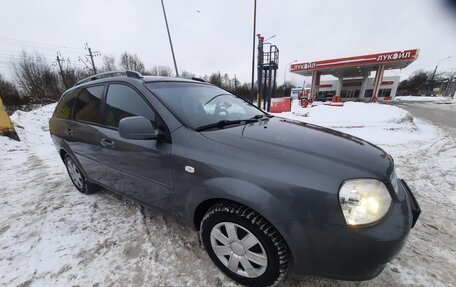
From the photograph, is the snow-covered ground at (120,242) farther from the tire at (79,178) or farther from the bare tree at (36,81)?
the bare tree at (36,81)

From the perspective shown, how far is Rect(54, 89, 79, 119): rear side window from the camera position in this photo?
10.0 ft

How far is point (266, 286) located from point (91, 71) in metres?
35.4

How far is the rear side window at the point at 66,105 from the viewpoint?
306 centimetres

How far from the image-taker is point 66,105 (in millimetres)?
3203

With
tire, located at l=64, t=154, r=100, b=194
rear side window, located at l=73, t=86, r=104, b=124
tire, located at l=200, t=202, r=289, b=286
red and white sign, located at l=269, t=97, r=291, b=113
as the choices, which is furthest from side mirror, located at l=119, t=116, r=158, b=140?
red and white sign, located at l=269, t=97, r=291, b=113

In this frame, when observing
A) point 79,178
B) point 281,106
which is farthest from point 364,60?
point 79,178

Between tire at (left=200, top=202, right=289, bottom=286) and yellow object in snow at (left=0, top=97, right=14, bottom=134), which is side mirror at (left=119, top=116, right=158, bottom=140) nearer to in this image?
tire at (left=200, top=202, right=289, bottom=286)

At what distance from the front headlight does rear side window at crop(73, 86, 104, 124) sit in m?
2.60

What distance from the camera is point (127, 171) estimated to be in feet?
7.32

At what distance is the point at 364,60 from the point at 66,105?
33.5 metres

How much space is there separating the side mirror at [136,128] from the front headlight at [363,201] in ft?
4.92

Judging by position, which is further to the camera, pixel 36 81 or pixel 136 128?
pixel 36 81

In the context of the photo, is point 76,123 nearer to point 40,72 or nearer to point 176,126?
point 176,126

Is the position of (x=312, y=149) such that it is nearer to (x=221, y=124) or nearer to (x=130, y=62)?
(x=221, y=124)
